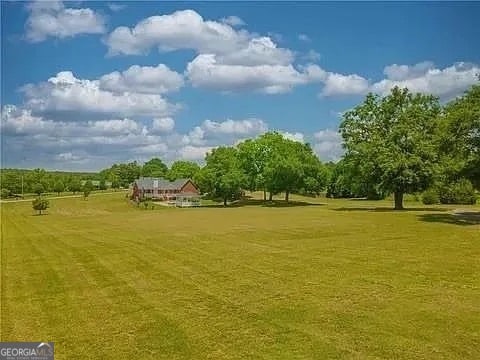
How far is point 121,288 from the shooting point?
15.8m

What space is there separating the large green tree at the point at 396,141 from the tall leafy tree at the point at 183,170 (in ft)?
276

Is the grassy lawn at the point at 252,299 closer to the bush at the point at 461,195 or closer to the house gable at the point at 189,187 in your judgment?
the bush at the point at 461,195

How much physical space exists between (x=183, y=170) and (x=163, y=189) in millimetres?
14253

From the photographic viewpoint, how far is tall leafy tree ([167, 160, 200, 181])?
449ft

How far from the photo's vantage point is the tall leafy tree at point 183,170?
137 meters

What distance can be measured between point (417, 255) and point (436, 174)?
29.6 metres

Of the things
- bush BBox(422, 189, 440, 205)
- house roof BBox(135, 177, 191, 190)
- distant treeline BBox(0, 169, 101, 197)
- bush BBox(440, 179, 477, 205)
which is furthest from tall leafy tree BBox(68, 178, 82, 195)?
bush BBox(440, 179, 477, 205)

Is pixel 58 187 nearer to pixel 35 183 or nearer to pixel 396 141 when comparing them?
pixel 35 183

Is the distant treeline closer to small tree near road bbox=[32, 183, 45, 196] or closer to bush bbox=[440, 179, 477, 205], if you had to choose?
small tree near road bbox=[32, 183, 45, 196]

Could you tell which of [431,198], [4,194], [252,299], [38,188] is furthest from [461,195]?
[38,188]

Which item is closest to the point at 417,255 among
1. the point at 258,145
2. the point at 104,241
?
the point at 104,241

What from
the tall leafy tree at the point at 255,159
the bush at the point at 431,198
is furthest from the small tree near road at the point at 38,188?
the bush at the point at 431,198

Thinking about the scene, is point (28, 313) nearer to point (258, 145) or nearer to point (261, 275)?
point (261, 275)

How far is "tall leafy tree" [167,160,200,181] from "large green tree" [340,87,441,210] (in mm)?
84264
